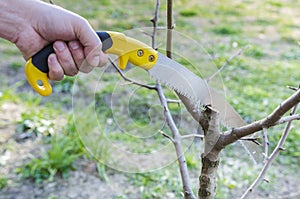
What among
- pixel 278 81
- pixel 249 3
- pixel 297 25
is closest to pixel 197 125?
pixel 278 81

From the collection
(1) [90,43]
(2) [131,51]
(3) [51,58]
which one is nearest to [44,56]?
(3) [51,58]

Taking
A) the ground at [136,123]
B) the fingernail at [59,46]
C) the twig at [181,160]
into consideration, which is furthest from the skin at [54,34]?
the twig at [181,160]

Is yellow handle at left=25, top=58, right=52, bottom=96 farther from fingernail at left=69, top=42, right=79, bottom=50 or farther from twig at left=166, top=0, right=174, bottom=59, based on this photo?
twig at left=166, top=0, right=174, bottom=59

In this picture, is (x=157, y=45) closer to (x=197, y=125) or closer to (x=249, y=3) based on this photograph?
(x=197, y=125)

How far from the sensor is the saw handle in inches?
50.4

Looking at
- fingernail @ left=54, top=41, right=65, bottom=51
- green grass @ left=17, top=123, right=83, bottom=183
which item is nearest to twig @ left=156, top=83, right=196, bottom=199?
fingernail @ left=54, top=41, right=65, bottom=51

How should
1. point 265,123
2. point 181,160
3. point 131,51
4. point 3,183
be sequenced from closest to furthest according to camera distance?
point 265,123 < point 131,51 < point 181,160 < point 3,183

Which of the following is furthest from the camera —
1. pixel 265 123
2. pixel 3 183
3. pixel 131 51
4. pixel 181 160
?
pixel 3 183

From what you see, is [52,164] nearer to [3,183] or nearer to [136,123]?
[3,183]

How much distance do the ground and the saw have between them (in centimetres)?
7

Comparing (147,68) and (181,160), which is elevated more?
(147,68)

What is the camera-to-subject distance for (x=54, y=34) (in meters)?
1.39

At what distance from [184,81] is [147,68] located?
118 mm

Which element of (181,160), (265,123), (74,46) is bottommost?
(181,160)
